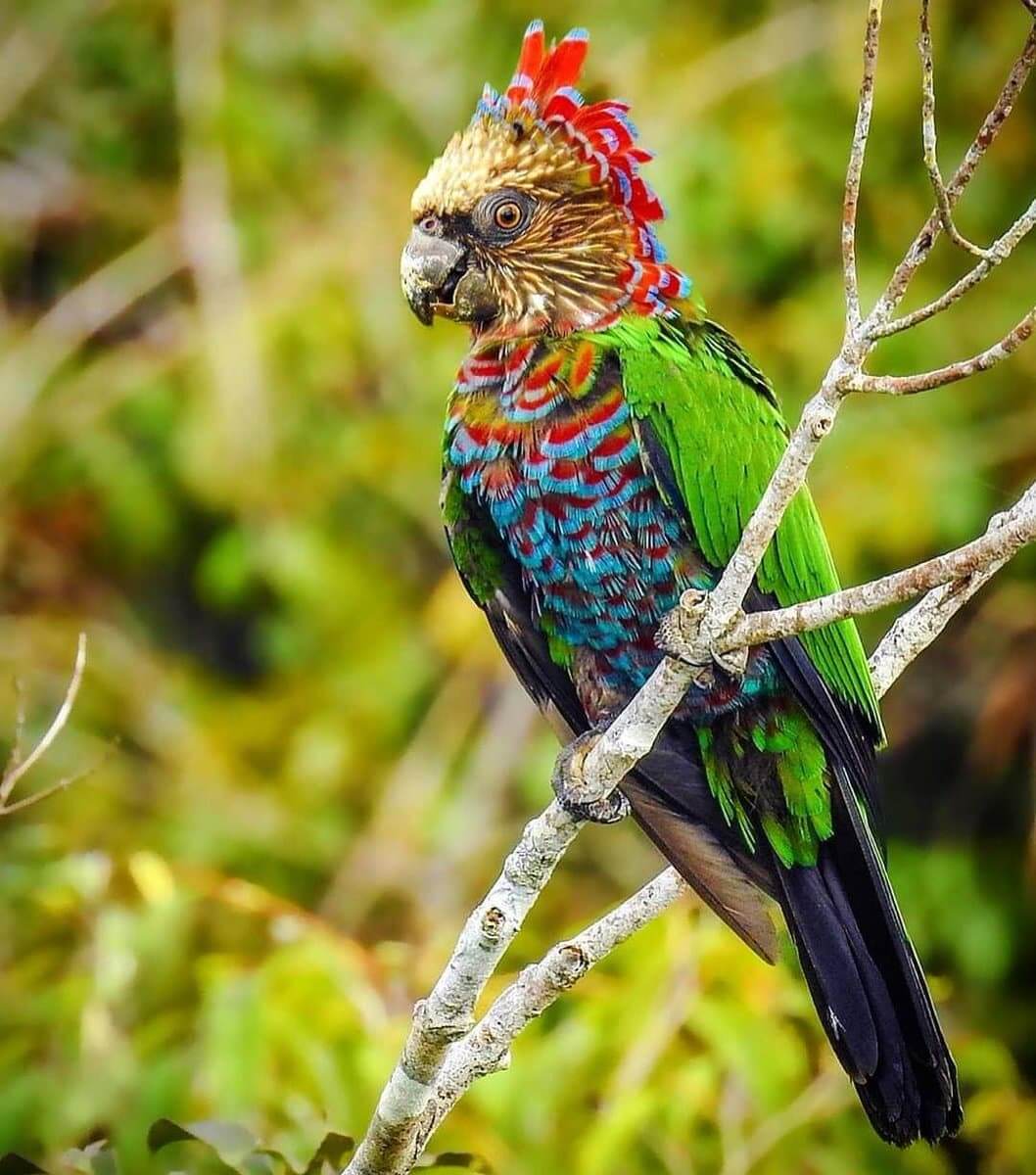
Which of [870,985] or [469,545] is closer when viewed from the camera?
[870,985]

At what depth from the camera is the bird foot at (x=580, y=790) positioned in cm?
258

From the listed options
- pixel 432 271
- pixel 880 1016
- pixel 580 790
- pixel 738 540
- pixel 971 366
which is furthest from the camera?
pixel 432 271

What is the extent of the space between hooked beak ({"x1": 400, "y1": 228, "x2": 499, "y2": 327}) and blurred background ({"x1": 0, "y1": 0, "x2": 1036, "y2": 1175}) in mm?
2100

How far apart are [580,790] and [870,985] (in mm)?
691

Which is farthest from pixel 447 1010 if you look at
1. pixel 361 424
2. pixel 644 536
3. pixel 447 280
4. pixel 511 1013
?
pixel 361 424

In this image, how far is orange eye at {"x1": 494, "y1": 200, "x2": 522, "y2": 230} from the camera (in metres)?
3.20

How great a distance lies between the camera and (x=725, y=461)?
296 centimetres

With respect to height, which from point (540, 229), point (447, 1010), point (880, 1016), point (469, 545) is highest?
point (540, 229)

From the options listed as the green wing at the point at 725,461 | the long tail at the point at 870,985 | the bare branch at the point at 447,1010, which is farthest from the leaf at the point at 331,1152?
the green wing at the point at 725,461

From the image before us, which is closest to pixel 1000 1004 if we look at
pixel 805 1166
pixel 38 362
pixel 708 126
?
pixel 805 1166

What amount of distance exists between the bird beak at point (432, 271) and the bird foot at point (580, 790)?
A: 2.97 feet

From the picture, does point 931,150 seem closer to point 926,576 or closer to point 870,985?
point 926,576

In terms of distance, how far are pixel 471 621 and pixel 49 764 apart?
5.20 feet

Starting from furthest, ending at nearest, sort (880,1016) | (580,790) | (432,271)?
(432,271) < (880,1016) < (580,790)
